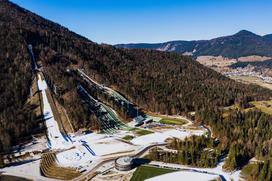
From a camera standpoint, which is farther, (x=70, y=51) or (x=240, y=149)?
(x=70, y=51)

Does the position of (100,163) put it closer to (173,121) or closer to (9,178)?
(9,178)

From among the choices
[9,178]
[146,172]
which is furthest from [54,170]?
[146,172]

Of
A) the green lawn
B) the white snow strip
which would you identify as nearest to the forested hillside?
the green lawn

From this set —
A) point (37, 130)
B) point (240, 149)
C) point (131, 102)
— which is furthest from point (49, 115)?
point (240, 149)

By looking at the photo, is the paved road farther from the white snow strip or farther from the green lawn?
the green lawn

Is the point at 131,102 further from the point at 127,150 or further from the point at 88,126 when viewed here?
the point at 127,150

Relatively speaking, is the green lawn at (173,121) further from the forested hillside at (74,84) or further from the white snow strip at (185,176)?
the white snow strip at (185,176)

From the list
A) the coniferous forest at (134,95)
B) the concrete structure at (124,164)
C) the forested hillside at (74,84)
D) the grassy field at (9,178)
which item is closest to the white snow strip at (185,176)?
the coniferous forest at (134,95)
